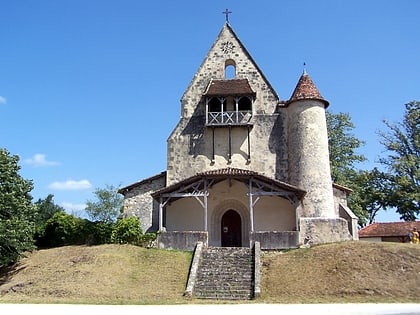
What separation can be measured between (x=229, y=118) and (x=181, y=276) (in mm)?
12146

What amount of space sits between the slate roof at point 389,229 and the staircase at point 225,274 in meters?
18.8

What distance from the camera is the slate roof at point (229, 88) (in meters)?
27.9

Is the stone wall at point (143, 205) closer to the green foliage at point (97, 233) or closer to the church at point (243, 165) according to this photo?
the church at point (243, 165)

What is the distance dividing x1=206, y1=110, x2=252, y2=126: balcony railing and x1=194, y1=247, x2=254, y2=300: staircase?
360 inches

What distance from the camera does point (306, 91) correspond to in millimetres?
27750

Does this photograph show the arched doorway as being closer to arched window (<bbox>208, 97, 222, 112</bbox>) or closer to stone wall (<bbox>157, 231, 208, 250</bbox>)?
stone wall (<bbox>157, 231, 208, 250</bbox>)

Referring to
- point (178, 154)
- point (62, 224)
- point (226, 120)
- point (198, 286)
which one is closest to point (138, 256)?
point (198, 286)

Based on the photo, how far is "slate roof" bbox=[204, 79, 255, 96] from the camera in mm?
27906

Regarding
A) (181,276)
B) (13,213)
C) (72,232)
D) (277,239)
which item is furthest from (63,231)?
(277,239)

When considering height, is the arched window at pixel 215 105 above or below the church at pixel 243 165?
above

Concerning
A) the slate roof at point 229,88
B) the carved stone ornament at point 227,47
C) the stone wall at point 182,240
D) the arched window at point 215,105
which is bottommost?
the stone wall at point 182,240

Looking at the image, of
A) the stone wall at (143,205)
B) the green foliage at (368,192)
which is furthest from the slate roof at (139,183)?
the green foliage at (368,192)

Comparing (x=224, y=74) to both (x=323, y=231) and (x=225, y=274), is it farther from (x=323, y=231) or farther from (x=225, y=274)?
(x=225, y=274)
